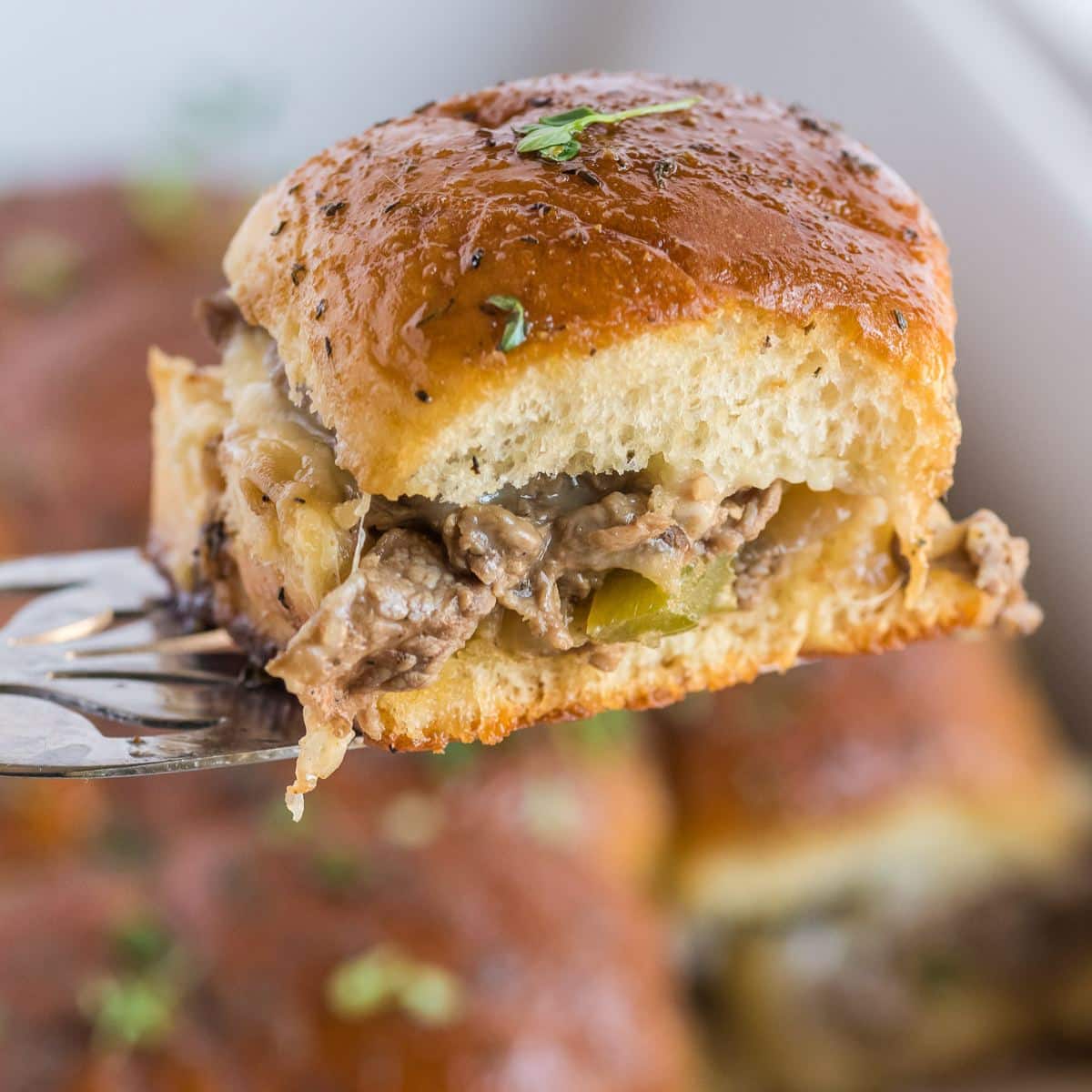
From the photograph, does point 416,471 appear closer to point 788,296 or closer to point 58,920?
point 788,296

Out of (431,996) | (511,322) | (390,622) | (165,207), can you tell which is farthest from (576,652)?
(165,207)

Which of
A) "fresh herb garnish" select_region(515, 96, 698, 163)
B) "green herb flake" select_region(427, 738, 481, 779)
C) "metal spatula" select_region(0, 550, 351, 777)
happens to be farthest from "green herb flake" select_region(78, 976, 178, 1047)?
"fresh herb garnish" select_region(515, 96, 698, 163)

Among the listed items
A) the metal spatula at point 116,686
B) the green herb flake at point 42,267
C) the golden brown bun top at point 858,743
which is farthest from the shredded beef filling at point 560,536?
the green herb flake at point 42,267

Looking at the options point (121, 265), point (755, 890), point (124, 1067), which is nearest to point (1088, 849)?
point (755, 890)

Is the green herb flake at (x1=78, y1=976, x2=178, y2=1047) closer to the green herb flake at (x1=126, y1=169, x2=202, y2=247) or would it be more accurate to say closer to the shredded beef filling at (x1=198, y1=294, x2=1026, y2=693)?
the shredded beef filling at (x1=198, y1=294, x2=1026, y2=693)

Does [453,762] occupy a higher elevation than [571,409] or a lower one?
Answer: lower

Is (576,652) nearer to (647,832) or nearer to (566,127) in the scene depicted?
(566,127)

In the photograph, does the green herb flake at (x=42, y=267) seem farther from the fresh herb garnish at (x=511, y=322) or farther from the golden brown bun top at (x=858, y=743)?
the fresh herb garnish at (x=511, y=322)
